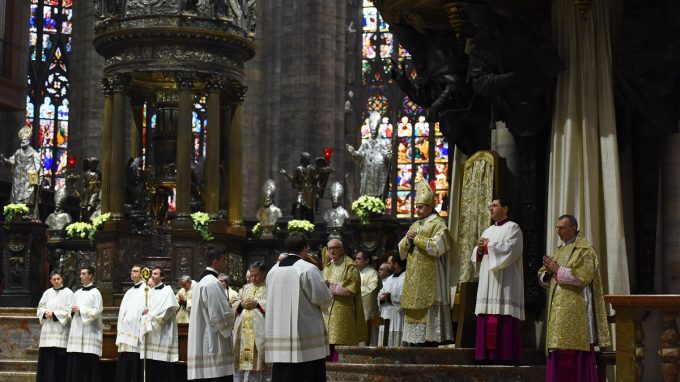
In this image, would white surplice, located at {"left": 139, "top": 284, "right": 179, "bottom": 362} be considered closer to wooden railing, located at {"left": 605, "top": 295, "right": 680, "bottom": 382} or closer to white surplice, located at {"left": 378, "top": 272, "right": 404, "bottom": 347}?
white surplice, located at {"left": 378, "top": 272, "right": 404, "bottom": 347}

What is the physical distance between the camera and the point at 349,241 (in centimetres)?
2539

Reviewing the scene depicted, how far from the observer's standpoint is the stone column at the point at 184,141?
2456cm

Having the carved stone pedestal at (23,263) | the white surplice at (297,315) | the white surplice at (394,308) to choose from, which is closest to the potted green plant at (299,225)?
the carved stone pedestal at (23,263)

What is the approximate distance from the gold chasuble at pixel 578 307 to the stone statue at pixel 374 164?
15.2 meters

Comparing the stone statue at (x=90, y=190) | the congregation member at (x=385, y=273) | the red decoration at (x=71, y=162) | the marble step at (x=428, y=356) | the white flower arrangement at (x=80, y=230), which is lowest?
the marble step at (x=428, y=356)

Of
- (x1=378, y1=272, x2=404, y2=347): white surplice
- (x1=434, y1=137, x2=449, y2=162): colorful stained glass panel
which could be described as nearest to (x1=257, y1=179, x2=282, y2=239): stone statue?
(x1=434, y1=137, x2=449, y2=162): colorful stained glass panel

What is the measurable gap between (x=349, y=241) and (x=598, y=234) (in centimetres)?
1291

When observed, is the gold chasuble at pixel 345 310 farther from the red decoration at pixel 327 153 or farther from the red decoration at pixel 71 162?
the red decoration at pixel 71 162

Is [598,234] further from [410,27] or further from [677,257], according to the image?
[410,27]

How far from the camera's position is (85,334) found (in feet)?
60.9

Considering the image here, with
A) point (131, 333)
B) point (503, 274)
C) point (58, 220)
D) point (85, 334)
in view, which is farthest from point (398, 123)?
point (503, 274)

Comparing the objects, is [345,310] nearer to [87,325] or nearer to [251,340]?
[251,340]

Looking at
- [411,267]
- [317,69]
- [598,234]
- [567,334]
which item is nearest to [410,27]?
[411,267]

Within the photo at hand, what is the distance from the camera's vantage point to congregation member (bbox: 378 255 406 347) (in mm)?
17844
